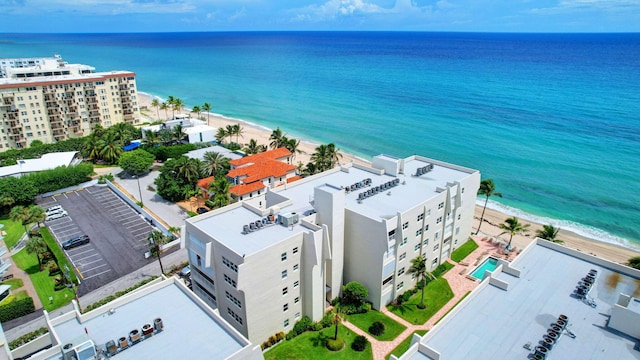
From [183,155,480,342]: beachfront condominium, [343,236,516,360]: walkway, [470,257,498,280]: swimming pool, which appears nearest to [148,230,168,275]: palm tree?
[183,155,480,342]: beachfront condominium

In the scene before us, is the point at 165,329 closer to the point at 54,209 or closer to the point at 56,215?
the point at 56,215

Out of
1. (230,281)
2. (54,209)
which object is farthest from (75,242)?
(230,281)

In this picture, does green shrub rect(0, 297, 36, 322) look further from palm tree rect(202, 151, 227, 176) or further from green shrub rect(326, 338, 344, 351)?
palm tree rect(202, 151, 227, 176)

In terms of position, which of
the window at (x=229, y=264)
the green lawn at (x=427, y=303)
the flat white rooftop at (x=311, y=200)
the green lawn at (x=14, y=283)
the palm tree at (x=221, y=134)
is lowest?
the green lawn at (x=427, y=303)

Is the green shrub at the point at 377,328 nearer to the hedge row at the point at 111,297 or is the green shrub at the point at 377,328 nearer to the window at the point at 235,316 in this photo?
the window at the point at 235,316

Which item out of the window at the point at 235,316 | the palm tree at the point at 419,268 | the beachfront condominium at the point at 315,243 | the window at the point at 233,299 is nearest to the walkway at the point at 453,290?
the palm tree at the point at 419,268

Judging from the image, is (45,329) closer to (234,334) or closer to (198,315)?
(198,315)

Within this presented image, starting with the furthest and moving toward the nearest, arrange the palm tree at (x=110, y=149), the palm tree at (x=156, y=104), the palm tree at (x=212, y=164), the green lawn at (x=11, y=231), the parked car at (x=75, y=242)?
the palm tree at (x=156, y=104), the palm tree at (x=110, y=149), the palm tree at (x=212, y=164), the green lawn at (x=11, y=231), the parked car at (x=75, y=242)
